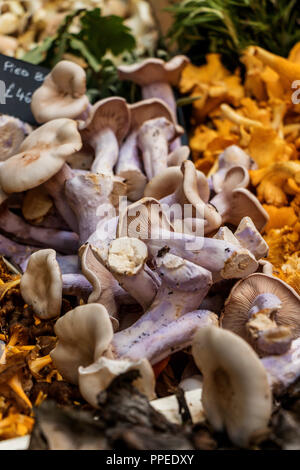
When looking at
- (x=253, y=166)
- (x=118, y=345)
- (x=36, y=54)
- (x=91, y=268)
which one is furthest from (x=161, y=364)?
(x=36, y=54)

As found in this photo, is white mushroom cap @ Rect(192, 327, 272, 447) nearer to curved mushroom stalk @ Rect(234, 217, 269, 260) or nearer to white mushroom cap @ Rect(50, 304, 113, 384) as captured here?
white mushroom cap @ Rect(50, 304, 113, 384)

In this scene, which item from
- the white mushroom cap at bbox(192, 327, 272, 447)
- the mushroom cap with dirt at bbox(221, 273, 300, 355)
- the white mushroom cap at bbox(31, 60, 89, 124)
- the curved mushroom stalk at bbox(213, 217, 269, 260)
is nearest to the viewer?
the white mushroom cap at bbox(192, 327, 272, 447)

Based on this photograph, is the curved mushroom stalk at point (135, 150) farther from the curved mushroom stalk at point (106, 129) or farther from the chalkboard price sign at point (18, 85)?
the chalkboard price sign at point (18, 85)

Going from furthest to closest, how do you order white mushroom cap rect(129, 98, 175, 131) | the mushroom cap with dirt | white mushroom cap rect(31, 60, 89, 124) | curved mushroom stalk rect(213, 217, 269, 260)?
white mushroom cap rect(129, 98, 175, 131)
white mushroom cap rect(31, 60, 89, 124)
curved mushroom stalk rect(213, 217, 269, 260)
the mushroom cap with dirt

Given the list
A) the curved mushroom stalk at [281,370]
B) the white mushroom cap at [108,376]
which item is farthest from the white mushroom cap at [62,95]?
the curved mushroom stalk at [281,370]

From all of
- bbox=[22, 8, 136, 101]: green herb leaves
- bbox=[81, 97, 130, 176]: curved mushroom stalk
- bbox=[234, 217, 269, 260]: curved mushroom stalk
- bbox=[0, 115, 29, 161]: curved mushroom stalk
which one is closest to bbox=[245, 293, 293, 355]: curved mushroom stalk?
bbox=[234, 217, 269, 260]: curved mushroom stalk

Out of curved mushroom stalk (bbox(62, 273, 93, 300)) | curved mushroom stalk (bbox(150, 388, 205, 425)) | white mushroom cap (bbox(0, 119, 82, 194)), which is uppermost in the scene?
white mushroom cap (bbox(0, 119, 82, 194))

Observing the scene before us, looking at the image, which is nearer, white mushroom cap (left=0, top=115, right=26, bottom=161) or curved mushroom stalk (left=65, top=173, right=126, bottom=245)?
curved mushroom stalk (left=65, top=173, right=126, bottom=245)
